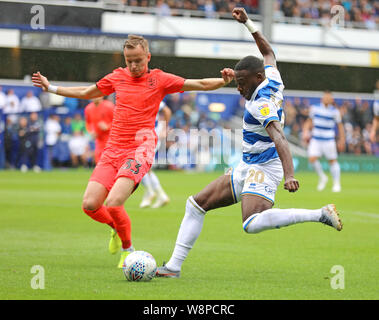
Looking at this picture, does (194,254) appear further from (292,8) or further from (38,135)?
(292,8)

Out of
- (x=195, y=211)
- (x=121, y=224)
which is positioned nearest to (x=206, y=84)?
(x=195, y=211)

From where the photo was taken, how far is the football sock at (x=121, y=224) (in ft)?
25.1

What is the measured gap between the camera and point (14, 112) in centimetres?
2548

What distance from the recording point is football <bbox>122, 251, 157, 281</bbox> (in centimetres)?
678

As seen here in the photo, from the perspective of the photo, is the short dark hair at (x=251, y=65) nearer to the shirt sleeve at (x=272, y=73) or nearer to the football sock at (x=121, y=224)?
the shirt sleeve at (x=272, y=73)

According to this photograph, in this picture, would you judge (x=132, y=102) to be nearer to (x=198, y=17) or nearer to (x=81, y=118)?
(x=81, y=118)

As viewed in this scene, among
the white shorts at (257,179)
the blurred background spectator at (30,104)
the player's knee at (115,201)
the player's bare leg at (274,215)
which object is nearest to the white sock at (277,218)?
the player's bare leg at (274,215)

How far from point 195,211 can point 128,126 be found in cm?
128

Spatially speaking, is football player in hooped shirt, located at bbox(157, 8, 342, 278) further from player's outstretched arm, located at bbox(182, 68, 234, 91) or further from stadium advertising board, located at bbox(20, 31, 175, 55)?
stadium advertising board, located at bbox(20, 31, 175, 55)

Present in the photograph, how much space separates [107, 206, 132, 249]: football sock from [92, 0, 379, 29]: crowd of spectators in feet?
72.5

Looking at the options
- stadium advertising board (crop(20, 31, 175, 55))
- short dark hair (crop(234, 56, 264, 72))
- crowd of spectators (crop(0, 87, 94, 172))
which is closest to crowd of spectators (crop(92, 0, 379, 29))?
stadium advertising board (crop(20, 31, 175, 55))

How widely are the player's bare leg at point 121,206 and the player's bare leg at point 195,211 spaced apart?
0.71 meters
